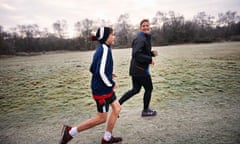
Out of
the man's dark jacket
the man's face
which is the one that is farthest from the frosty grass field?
the man's face

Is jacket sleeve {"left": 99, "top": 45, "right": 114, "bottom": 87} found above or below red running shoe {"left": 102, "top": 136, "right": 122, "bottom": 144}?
above

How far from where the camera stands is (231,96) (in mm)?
4707

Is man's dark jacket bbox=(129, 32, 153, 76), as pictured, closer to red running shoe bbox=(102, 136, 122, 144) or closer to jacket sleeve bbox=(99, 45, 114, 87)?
jacket sleeve bbox=(99, 45, 114, 87)

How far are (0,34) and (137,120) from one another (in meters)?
75.3

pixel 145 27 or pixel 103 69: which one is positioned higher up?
pixel 145 27

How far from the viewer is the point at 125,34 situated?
269 ft

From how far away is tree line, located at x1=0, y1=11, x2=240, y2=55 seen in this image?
216ft

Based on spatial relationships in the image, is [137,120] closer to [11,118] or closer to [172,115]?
[172,115]

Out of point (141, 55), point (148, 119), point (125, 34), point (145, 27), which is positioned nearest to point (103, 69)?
point (141, 55)

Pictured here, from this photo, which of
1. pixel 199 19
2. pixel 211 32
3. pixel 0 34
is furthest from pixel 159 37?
pixel 0 34

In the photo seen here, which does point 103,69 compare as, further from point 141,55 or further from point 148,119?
point 148,119

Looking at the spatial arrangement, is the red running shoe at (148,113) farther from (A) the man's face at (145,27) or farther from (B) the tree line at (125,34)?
(B) the tree line at (125,34)

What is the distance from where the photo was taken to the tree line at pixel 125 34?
6589cm

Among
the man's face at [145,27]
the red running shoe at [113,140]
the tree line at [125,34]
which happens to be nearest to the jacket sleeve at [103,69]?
the red running shoe at [113,140]
